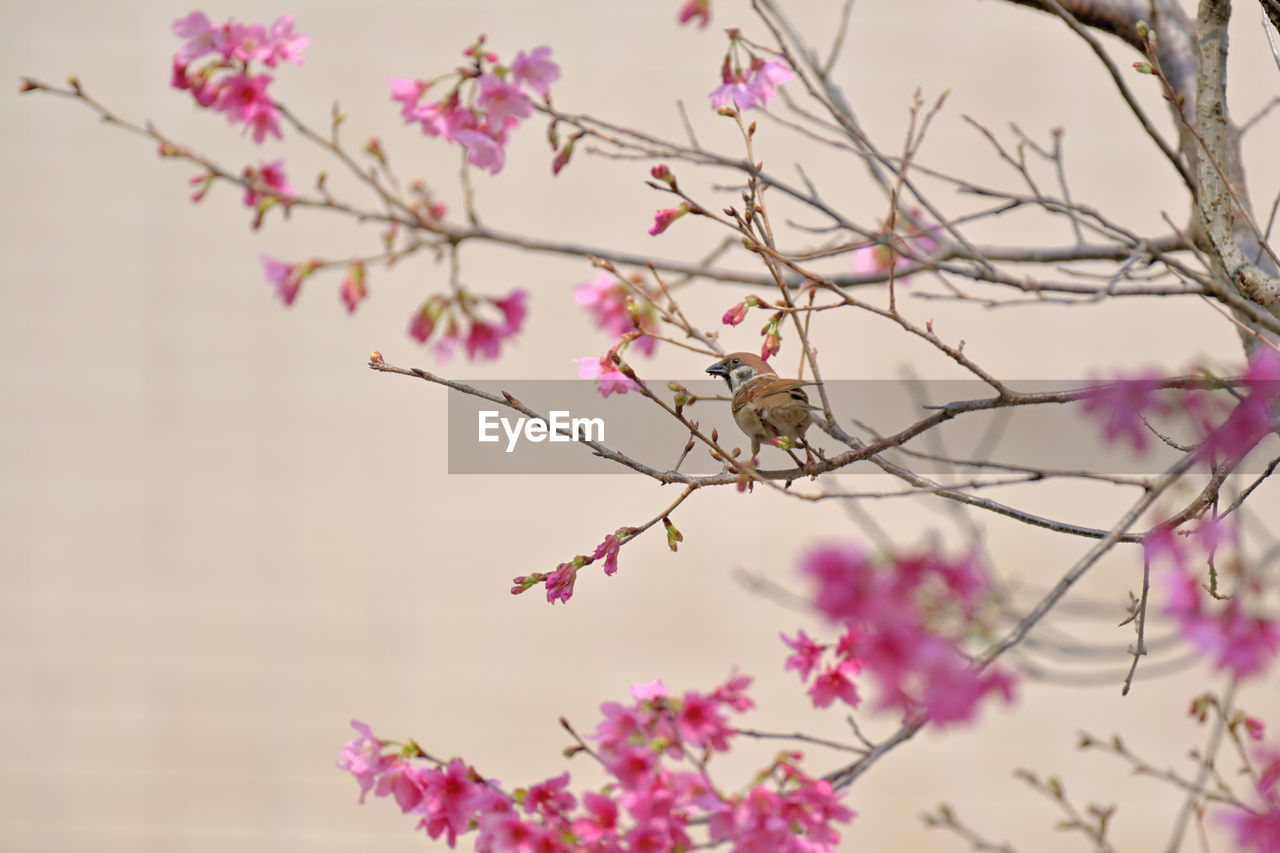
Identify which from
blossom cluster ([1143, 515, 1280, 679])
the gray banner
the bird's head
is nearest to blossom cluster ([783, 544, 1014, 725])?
blossom cluster ([1143, 515, 1280, 679])

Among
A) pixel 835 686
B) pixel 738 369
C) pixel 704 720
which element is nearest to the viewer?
pixel 704 720

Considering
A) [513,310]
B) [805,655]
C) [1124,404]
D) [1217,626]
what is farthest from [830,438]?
[1217,626]

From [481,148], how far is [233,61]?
551mm

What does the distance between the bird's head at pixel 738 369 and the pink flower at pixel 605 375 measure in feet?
0.98

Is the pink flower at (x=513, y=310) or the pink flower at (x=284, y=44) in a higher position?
the pink flower at (x=284, y=44)

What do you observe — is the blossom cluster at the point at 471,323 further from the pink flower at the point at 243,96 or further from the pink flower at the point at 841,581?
the pink flower at the point at 841,581

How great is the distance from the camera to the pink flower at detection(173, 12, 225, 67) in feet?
5.36

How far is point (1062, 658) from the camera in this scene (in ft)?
3.38

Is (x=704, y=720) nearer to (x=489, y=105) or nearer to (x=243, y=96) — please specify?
(x=489, y=105)

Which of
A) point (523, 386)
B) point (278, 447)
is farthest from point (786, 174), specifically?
point (278, 447)

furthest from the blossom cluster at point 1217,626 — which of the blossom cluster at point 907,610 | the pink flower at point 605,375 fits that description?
the pink flower at point 605,375

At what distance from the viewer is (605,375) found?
127 cm

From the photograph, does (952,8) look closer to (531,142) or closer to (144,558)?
(531,142)

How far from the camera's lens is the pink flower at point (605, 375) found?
4.14ft
